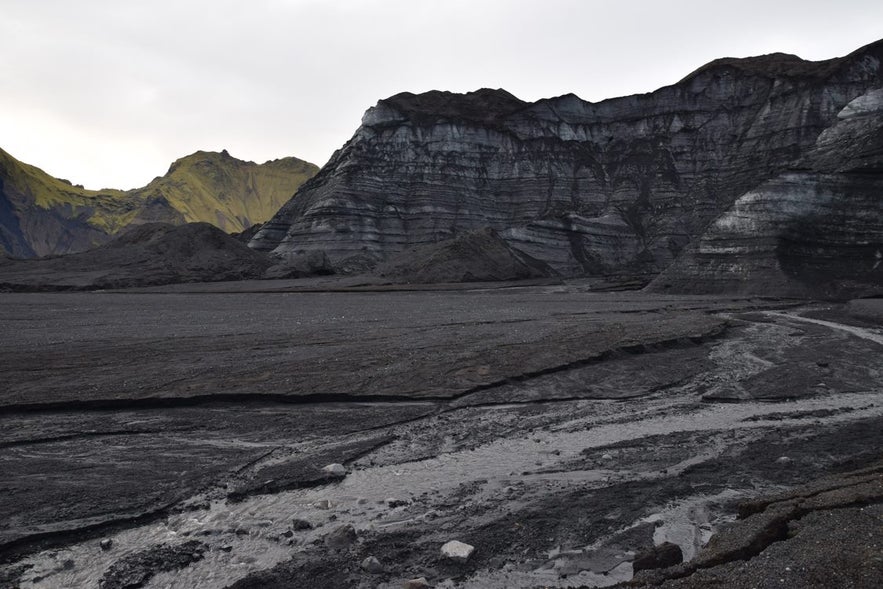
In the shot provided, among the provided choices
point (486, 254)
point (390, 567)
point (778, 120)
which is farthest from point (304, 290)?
point (778, 120)

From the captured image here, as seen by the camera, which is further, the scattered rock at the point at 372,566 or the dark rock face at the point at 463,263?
the dark rock face at the point at 463,263

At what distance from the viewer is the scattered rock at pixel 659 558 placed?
14.5 feet

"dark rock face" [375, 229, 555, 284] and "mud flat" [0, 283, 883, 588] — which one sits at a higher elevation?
"dark rock face" [375, 229, 555, 284]

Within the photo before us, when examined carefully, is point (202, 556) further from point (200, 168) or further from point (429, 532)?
point (200, 168)

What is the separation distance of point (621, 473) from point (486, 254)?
46646 mm

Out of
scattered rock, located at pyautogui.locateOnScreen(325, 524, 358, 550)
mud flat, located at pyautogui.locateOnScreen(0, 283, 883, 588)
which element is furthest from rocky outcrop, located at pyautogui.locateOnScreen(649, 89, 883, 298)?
scattered rock, located at pyautogui.locateOnScreen(325, 524, 358, 550)

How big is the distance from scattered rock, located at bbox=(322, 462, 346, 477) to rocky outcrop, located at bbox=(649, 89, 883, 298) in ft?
104

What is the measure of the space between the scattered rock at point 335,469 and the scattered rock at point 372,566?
207 cm

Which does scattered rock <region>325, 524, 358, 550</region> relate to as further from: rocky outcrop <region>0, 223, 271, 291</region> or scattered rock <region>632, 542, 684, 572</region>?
rocky outcrop <region>0, 223, 271, 291</region>

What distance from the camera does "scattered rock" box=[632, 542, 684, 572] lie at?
4410mm

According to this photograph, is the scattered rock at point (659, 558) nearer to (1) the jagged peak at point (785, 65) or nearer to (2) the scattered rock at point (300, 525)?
(2) the scattered rock at point (300, 525)

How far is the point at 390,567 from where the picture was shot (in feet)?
15.6

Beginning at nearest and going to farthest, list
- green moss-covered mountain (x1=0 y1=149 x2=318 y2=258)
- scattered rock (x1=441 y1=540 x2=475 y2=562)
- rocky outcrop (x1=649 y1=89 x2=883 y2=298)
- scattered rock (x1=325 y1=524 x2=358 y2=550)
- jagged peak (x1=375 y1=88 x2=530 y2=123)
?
scattered rock (x1=441 y1=540 x2=475 y2=562)
scattered rock (x1=325 y1=524 x2=358 y2=550)
rocky outcrop (x1=649 y1=89 x2=883 y2=298)
jagged peak (x1=375 y1=88 x2=530 y2=123)
green moss-covered mountain (x1=0 y1=149 x2=318 y2=258)

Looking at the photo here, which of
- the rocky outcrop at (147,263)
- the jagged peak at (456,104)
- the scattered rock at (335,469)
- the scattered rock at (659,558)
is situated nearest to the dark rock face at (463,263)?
the rocky outcrop at (147,263)
